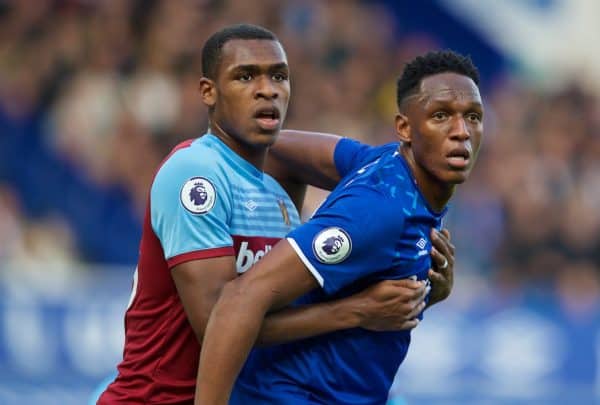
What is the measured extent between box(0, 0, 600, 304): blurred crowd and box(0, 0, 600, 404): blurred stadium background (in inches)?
0.6

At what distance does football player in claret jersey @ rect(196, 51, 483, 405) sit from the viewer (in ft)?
14.9

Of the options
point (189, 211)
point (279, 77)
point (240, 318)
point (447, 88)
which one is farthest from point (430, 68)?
point (240, 318)

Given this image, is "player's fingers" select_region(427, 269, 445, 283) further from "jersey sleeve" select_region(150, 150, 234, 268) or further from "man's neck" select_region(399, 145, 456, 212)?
"jersey sleeve" select_region(150, 150, 234, 268)

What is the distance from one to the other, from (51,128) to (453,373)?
13.7 ft

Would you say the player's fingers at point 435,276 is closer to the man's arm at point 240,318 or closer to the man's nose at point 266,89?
the man's arm at point 240,318

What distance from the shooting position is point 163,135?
11.6 m

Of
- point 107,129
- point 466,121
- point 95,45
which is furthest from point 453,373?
point 466,121

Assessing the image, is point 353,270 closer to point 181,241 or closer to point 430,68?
point 181,241

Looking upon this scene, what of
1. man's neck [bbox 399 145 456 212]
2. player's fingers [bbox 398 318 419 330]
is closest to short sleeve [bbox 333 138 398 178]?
man's neck [bbox 399 145 456 212]

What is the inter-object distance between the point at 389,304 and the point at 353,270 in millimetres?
246

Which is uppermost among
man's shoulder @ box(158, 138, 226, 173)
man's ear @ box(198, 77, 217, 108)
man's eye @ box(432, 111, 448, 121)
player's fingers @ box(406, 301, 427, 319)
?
man's ear @ box(198, 77, 217, 108)

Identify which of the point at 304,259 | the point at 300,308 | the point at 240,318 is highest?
the point at 304,259

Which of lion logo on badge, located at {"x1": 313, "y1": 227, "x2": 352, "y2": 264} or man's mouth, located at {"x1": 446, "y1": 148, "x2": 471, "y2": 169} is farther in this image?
man's mouth, located at {"x1": 446, "y1": 148, "x2": 471, "y2": 169}

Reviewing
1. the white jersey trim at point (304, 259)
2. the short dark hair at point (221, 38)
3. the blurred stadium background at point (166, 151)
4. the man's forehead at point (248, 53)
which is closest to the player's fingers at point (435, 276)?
the white jersey trim at point (304, 259)
